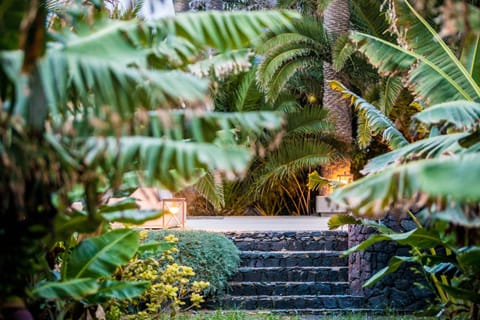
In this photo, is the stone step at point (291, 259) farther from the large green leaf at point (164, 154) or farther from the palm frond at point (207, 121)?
the large green leaf at point (164, 154)

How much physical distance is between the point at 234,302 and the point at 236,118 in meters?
6.76

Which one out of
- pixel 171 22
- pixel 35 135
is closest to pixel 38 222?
pixel 35 135

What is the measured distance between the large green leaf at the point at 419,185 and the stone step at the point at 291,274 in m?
7.19

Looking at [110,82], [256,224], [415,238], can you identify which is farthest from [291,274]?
[110,82]

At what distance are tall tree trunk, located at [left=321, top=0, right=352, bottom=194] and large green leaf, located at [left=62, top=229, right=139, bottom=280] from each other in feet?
33.2

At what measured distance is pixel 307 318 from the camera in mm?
9250

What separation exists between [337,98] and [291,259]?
5221 mm

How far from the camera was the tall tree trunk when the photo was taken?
14.6 meters

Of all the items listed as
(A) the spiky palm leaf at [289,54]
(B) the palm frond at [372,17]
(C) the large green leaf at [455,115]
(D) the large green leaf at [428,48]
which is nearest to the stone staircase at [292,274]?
(A) the spiky palm leaf at [289,54]

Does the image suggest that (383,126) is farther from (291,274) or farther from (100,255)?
(100,255)

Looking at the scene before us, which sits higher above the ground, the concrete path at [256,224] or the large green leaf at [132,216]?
the large green leaf at [132,216]

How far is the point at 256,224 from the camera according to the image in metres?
14.3

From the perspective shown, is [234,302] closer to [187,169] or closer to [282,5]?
[187,169]

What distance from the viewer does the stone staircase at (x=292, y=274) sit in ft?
32.7
